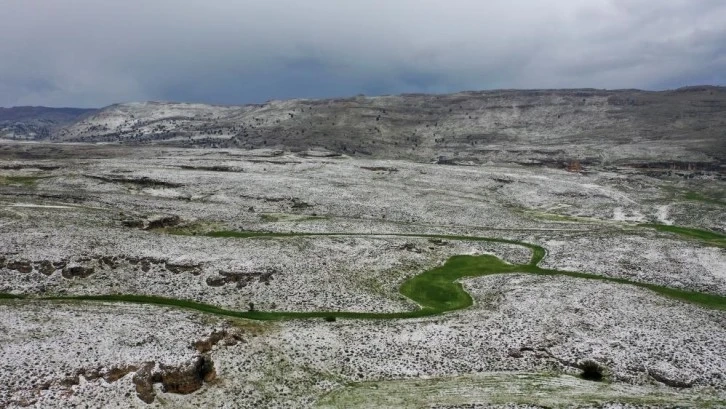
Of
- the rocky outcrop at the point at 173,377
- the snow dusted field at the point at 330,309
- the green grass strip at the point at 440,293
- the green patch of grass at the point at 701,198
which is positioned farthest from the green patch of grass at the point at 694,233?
the rocky outcrop at the point at 173,377

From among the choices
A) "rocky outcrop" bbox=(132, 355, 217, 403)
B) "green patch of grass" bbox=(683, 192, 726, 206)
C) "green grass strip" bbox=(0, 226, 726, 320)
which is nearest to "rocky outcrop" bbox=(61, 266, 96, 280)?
"green grass strip" bbox=(0, 226, 726, 320)

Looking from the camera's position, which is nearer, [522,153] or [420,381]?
[420,381]

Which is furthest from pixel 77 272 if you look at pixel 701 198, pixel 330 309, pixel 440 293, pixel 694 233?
pixel 701 198

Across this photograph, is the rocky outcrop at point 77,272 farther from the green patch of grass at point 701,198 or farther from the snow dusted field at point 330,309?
the green patch of grass at point 701,198

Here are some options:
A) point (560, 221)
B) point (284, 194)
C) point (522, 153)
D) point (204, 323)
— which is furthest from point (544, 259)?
point (522, 153)

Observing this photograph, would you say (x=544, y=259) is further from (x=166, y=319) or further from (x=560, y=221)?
(x=166, y=319)

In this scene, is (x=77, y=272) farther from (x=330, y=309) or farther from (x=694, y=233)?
(x=694, y=233)
